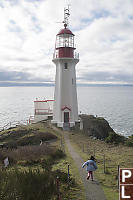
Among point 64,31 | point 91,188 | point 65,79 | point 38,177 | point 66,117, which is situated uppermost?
point 64,31

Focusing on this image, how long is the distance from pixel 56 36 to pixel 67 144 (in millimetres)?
14095

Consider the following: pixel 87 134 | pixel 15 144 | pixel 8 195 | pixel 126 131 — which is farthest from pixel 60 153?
pixel 126 131

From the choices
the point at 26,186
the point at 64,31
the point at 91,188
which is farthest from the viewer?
the point at 64,31

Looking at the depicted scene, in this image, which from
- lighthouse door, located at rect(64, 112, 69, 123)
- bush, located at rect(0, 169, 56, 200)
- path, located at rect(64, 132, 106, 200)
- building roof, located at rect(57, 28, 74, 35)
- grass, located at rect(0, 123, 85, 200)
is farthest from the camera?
lighthouse door, located at rect(64, 112, 69, 123)

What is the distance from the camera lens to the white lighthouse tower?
24172mm

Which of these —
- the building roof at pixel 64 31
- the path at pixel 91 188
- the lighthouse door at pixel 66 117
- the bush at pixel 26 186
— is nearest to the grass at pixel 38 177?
the bush at pixel 26 186

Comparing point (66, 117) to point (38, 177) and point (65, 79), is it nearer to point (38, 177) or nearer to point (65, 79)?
point (65, 79)

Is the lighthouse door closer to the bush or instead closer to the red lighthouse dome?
the red lighthouse dome

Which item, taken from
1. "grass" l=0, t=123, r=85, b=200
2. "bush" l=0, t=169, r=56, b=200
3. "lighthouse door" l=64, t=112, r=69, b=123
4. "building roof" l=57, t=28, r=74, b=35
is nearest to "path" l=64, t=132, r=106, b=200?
"grass" l=0, t=123, r=85, b=200

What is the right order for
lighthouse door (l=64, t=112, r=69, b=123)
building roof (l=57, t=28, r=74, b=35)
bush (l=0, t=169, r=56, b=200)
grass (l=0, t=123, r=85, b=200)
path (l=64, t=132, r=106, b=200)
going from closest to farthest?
bush (l=0, t=169, r=56, b=200) → grass (l=0, t=123, r=85, b=200) → path (l=64, t=132, r=106, b=200) → building roof (l=57, t=28, r=74, b=35) → lighthouse door (l=64, t=112, r=69, b=123)

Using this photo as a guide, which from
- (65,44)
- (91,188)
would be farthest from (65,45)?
(91,188)

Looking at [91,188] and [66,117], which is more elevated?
[66,117]

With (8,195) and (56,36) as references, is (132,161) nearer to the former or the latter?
(8,195)

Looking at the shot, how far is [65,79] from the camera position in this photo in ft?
80.5
